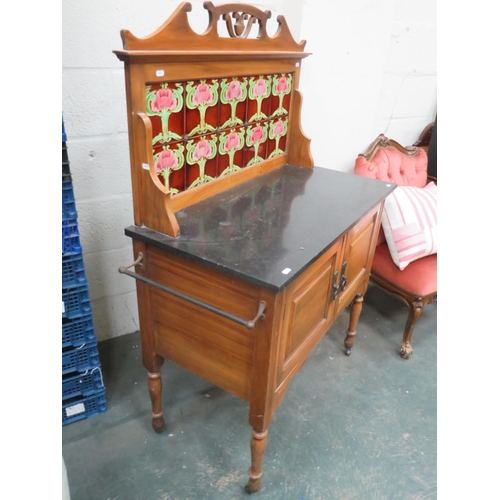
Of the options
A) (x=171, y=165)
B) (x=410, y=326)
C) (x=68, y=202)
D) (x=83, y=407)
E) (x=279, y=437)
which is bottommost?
(x=279, y=437)

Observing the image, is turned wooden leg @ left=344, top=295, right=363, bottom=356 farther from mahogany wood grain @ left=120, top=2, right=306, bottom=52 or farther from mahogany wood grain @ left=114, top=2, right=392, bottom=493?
mahogany wood grain @ left=120, top=2, right=306, bottom=52

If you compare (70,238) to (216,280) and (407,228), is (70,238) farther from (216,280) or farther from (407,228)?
(407,228)

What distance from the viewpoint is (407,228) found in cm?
188

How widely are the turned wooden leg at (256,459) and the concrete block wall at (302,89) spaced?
3.02 ft

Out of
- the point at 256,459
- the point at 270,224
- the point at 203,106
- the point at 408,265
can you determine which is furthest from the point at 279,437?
the point at 203,106

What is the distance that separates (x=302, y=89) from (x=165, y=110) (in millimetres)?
959

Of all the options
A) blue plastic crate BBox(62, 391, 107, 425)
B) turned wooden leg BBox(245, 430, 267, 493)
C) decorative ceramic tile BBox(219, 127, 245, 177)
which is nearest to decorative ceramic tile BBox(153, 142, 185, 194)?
decorative ceramic tile BBox(219, 127, 245, 177)

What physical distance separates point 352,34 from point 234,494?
1891 mm

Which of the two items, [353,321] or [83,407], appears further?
[353,321]

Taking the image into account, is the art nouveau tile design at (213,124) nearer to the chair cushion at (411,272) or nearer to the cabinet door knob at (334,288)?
the cabinet door knob at (334,288)

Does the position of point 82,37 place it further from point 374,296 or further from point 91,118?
point 374,296

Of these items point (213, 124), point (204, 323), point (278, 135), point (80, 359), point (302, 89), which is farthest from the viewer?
point (302, 89)

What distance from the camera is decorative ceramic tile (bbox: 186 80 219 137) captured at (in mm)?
1143

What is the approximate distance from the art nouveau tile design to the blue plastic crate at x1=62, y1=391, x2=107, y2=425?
87 centimetres
